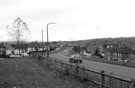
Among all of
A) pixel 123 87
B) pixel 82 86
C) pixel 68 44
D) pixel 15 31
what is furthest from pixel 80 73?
pixel 68 44

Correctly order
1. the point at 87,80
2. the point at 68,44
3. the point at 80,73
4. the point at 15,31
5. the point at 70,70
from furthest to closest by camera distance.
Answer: the point at 68,44
the point at 15,31
the point at 70,70
the point at 80,73
the point at 87,80

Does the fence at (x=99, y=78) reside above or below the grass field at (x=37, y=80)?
above

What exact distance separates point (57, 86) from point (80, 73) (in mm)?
2520

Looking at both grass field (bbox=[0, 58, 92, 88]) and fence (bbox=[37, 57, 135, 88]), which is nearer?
fence (bbox=[37, 57, 135, 88])

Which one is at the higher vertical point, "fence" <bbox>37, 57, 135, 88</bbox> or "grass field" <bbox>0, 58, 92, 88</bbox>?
"fence" <bbox>37, 57, 135, 88</bbox>

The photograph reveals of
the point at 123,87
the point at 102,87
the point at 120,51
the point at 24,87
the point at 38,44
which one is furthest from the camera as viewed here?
the point at 38,44

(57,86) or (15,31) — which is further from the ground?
(15,31)

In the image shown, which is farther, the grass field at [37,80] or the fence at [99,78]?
the grass field at [37,80]

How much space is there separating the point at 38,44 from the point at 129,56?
287ft

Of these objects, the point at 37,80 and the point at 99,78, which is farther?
the point at 37,80

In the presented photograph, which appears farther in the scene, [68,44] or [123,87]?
[68,44]

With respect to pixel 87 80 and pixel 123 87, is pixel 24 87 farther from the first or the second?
pixel 123 87

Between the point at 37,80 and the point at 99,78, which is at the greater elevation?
the point at 99,78

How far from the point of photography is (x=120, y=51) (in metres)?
73.9
